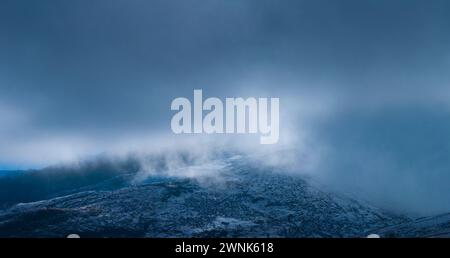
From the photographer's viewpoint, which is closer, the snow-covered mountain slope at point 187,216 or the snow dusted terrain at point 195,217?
the snow dusted terrain at point 195,217

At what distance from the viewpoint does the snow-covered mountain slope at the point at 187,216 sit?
444 feet

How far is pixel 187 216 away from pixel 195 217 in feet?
9.53

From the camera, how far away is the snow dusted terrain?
13162cm

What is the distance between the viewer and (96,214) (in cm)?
14788

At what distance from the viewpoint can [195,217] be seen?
16100 cm

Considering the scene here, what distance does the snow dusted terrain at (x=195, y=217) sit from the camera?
432ft

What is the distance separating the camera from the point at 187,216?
161750 millimetres

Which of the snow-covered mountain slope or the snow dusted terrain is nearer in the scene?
the snow dusted terrain

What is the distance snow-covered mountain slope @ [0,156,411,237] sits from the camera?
135 meters
